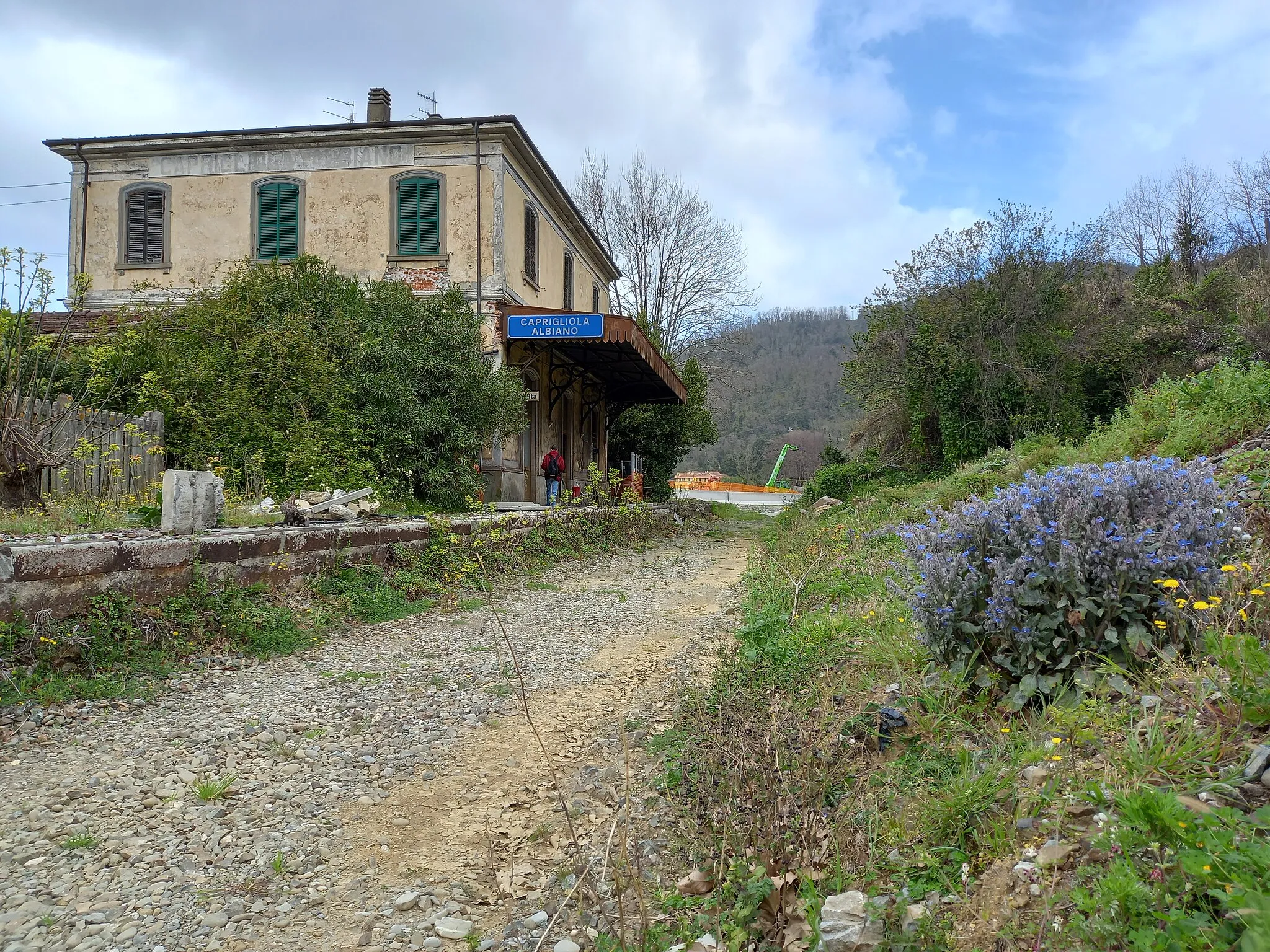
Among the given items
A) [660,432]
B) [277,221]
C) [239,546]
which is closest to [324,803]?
[239,546]

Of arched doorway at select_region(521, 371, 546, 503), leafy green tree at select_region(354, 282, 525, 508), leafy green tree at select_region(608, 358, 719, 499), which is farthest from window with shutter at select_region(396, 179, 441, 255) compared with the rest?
leafy green tree at select_region(608, 358, 719, 499)

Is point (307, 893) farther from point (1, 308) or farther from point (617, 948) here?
point (1, 308)

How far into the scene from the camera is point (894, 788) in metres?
2.60

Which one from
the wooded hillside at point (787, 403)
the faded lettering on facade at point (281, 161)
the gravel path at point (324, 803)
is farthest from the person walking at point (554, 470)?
the wooded hillside at point (787, 403)

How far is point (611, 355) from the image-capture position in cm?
1661

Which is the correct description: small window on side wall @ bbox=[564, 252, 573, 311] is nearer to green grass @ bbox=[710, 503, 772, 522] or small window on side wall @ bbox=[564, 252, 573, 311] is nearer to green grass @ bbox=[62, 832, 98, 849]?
green grass @ bbox=[710, 503, 772, 522]

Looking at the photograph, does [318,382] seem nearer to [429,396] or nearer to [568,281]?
[429,396]

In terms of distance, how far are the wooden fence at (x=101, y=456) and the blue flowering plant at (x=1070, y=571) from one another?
7.28m

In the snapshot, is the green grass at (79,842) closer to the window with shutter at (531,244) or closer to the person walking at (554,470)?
the person walking at (554,470)

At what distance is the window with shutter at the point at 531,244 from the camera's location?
16734 millimetres

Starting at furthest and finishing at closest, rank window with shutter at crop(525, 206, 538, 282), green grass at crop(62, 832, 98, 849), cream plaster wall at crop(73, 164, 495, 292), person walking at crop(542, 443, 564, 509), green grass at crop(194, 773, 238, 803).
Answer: window with shutter at crop(525, 206, 538, 282) < cream plaster wall at crop(73, 164, 495, 292) < person walking at crop(542, 443, 564, 509) < green grass at crop(194, 773, 238, 803) < green grass at crop(62, 832, 98, 849)

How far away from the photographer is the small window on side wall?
1986 cm

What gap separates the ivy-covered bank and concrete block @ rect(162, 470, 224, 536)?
0.96m

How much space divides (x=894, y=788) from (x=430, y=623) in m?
4.62
